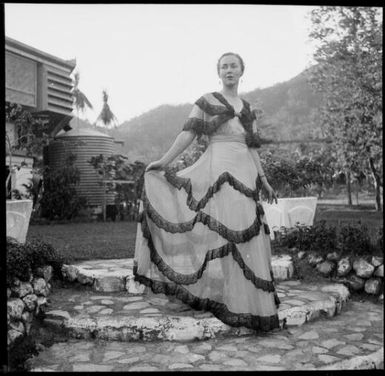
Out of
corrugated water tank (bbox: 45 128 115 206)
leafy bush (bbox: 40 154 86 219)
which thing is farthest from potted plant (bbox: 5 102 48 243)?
corrugated water tank (bbox: 45 128 115 206)

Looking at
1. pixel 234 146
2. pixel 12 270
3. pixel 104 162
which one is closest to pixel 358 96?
pixel 234 146

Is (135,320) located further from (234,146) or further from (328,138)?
(328,138)

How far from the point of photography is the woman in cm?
352

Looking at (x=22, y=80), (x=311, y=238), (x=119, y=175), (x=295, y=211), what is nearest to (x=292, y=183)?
(x=295, y=211)

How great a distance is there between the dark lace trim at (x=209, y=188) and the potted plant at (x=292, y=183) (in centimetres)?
294

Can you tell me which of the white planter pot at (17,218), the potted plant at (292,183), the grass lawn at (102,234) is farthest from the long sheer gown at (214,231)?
the potted plant at (292,183)

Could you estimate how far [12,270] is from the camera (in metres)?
3.76

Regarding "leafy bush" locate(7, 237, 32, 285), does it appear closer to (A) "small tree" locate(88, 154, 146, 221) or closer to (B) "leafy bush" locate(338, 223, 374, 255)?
(B) "leafy bush" locate(338, 223, 374, 255)

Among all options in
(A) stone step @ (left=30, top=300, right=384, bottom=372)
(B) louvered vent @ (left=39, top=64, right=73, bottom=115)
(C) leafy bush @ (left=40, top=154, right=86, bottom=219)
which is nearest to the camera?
(A) stone step @ (left=30, top=300, right=384, bottom=372)

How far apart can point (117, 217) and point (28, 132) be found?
4933 millimetres

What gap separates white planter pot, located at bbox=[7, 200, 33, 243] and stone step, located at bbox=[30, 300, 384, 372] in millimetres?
1488

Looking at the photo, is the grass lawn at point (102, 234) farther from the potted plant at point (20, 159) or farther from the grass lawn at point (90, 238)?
the potted plant at point (20, 159)

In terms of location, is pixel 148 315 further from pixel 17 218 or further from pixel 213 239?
pixel 17 218

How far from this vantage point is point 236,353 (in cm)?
322
